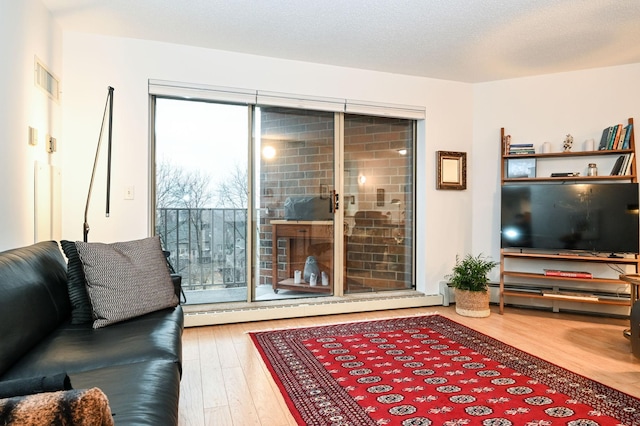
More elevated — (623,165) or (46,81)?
(46,81)

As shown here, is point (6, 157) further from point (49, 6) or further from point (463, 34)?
point (463, 34)

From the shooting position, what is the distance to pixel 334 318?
3799mm

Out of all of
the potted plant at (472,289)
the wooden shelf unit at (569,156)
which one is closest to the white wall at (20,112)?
the potted plant at (472,289)

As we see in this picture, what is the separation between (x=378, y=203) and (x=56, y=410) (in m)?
3.97

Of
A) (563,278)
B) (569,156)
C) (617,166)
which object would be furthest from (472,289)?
(617,166)

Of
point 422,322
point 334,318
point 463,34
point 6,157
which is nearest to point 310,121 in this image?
point 463,34

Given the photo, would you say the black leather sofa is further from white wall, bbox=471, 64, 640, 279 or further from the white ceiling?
white wall, bbox=471, 64, 640, 279

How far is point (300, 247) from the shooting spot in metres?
4.11

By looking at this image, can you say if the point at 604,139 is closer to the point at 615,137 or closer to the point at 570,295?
the point at 615,137

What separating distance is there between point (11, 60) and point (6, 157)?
0.56 m

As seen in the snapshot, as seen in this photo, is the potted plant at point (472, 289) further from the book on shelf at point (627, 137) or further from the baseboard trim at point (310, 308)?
the book on shelf at point (627, 137)

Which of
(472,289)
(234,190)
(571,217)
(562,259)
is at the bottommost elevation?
(472,289)

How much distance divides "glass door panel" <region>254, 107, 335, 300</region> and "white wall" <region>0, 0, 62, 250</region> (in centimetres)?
175

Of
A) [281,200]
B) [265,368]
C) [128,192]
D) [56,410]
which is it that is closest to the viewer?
[56,410]
